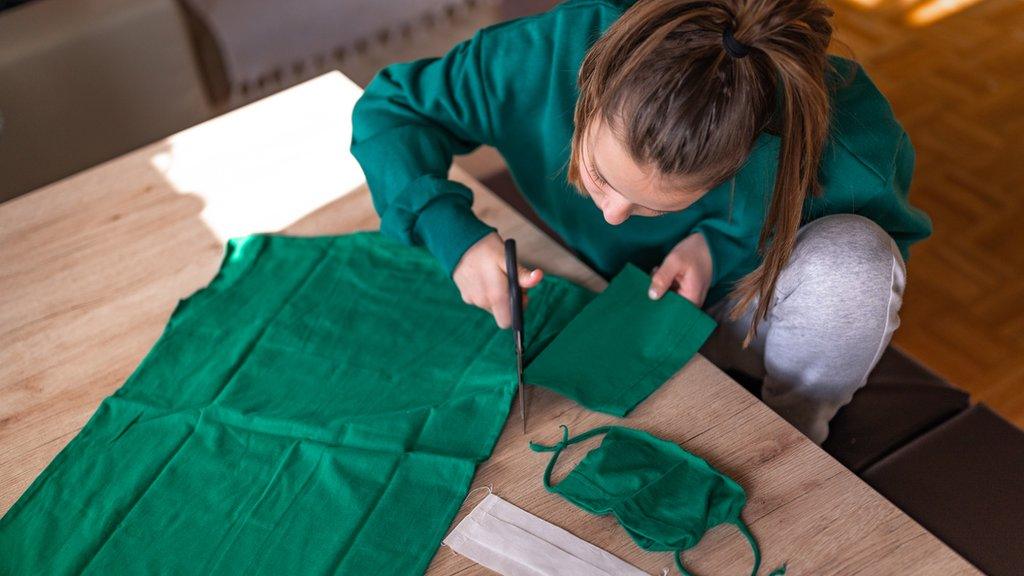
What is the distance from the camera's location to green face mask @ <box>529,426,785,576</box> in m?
0.84

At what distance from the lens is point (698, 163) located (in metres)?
0.88

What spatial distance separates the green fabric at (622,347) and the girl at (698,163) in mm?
35

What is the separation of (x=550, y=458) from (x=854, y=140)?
0.53 meters

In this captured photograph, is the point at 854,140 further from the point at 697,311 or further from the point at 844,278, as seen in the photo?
the point at 697,311

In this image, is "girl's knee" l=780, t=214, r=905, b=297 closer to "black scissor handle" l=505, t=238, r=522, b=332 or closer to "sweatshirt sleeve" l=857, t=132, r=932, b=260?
"sweatshirt sleeve" l=857, t=132, r=932, b=260

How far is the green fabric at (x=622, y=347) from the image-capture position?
978 mm

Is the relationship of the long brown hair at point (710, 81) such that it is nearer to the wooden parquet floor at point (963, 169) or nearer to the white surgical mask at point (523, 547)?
the white surgical mask at point (523, 547)

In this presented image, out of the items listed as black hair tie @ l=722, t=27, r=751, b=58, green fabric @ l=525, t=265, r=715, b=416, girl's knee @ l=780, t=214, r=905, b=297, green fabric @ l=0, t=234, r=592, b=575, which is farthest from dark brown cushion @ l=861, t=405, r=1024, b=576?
black hair tie @ l=722, t=27, r=751, b=58

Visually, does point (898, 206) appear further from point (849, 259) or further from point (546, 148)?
point (546, 148)

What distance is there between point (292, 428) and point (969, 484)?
0.82m

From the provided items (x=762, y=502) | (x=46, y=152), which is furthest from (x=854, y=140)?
(x=46, y=152)

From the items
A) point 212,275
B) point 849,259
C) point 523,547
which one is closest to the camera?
point 523,547

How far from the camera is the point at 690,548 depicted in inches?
33.2

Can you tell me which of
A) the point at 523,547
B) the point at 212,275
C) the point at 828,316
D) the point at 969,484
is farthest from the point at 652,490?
the point at 212,275
